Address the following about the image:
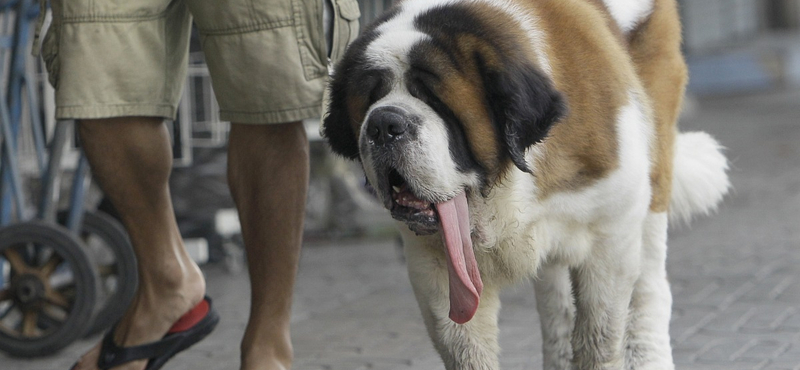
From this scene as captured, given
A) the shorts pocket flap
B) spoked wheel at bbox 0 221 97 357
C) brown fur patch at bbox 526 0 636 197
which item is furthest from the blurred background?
the shorts pocket flap

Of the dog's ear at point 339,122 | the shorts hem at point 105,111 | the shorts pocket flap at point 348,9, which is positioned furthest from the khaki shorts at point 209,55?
the dog's ear at point 339,122

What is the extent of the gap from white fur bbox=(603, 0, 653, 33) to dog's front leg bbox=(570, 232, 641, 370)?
2.27 ft

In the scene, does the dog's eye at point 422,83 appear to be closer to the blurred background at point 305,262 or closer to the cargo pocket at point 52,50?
the cargo pocket at point 52,50

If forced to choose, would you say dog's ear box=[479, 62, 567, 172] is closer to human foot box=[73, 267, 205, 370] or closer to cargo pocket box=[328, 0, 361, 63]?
cargo pocket box=[328, 0, 361, 63]

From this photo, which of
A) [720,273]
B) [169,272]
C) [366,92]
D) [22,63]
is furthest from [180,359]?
[720,273]

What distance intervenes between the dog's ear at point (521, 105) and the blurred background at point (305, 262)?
4.45 feet

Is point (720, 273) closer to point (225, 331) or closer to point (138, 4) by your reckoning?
point (225, 331)

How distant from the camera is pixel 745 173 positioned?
8.32 meters

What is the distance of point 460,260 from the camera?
8.06 feet

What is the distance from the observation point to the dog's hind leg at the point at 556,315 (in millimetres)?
3227

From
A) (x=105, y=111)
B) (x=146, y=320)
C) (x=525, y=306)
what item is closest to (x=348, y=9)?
(x=105, y=111)

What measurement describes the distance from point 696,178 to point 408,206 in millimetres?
1538

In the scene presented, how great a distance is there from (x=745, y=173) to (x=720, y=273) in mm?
3547

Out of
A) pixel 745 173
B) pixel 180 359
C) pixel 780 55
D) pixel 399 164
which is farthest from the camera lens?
pixel 780 55
